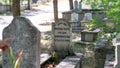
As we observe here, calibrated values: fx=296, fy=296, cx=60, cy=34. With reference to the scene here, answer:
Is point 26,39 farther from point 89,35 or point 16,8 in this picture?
Answer: point 89,35

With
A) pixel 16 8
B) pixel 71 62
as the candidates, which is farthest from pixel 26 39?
pixel 16 8

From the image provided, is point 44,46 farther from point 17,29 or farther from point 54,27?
point 17,29

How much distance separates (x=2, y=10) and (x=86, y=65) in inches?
924

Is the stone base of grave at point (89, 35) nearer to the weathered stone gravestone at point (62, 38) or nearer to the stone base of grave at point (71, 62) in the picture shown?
the weathered stone gravestone at point (62, 38)

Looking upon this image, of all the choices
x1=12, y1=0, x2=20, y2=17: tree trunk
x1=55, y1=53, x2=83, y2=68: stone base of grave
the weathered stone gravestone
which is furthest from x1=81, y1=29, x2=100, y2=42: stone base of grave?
x1=55, y1=53, x2=83, y2=68: stone base of grave

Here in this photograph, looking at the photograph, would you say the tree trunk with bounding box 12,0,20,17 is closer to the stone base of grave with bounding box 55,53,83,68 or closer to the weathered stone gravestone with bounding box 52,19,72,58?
the weathered stone gravestone with bounding box 52,19,72,58

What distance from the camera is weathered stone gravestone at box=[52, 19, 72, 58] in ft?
31.1

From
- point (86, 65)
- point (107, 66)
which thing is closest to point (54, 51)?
point (86, 65)

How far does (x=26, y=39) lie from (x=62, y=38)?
3.13 meters

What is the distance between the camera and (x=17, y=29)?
6.69m

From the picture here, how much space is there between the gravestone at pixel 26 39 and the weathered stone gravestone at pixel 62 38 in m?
2.90

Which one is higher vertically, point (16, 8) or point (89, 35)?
point (16, 8)

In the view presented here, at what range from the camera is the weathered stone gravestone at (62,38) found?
9469 mm

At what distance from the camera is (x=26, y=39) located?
6602 mm
